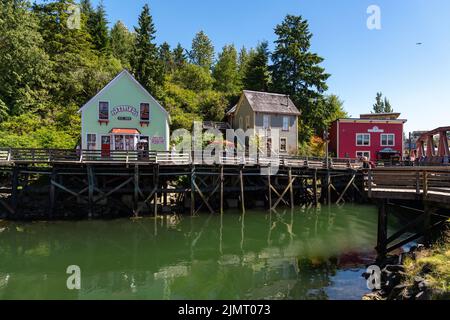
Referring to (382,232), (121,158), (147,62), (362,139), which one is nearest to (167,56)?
(147,62)

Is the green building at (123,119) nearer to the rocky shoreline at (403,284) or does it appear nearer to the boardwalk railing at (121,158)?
the boardwalk railing at (121,158)

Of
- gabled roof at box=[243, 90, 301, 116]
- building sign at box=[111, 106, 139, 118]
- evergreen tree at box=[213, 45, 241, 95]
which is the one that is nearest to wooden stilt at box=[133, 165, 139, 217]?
building sign at box=[111, 106, 139, 118]

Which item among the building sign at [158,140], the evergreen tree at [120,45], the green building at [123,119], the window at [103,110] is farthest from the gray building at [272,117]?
the evergreen tree at [120,45]

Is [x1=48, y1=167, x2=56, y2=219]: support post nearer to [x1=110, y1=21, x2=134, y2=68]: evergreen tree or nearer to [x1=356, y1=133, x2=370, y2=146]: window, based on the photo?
[x1=356, y1=133, x2=370, y2=146]: window

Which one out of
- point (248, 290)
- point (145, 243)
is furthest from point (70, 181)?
point (248, 290)

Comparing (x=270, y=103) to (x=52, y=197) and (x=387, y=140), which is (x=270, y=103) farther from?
(x=52, y=197)

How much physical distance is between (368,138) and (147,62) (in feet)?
89.2

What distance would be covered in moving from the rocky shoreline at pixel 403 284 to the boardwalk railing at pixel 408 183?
1883 millimetres

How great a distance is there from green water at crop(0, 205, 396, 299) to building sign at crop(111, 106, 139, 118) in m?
9.35

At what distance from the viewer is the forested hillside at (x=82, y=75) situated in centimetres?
3391

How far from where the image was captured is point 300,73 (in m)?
46.0

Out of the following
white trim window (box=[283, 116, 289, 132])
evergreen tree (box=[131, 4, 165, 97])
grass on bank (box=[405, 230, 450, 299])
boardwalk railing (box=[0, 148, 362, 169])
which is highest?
evergreen tree (box=[131, 4, 165, 97])

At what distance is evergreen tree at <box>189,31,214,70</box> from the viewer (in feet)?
273

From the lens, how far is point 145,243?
17.2 meters
